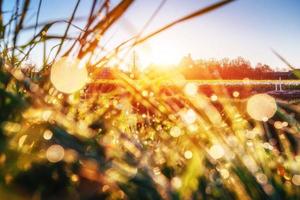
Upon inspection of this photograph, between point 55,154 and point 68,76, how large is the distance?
406 mm

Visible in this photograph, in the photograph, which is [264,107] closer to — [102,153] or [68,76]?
[68,76]

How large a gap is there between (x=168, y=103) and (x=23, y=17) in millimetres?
406

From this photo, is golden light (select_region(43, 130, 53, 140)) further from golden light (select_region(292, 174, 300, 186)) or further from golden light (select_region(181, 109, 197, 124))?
golden light (select_region(292, 174, 300, 186))

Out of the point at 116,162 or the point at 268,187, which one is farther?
the point at 268,187

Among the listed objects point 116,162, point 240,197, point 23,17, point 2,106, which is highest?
point 23,17

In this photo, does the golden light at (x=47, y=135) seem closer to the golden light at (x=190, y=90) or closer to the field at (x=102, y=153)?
the field at (x=102, y=153)

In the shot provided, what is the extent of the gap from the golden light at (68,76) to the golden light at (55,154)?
1.06 ft

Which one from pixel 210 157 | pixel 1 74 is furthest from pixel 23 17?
pixel 210 157

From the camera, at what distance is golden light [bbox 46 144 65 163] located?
2.09 feet

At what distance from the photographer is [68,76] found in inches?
40.1

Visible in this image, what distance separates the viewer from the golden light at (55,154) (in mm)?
636

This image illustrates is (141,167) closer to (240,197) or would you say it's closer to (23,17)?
(240,197)

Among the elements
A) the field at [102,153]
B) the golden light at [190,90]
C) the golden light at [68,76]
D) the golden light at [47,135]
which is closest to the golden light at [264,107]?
the field at [102,153]

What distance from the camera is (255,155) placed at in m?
0.96
